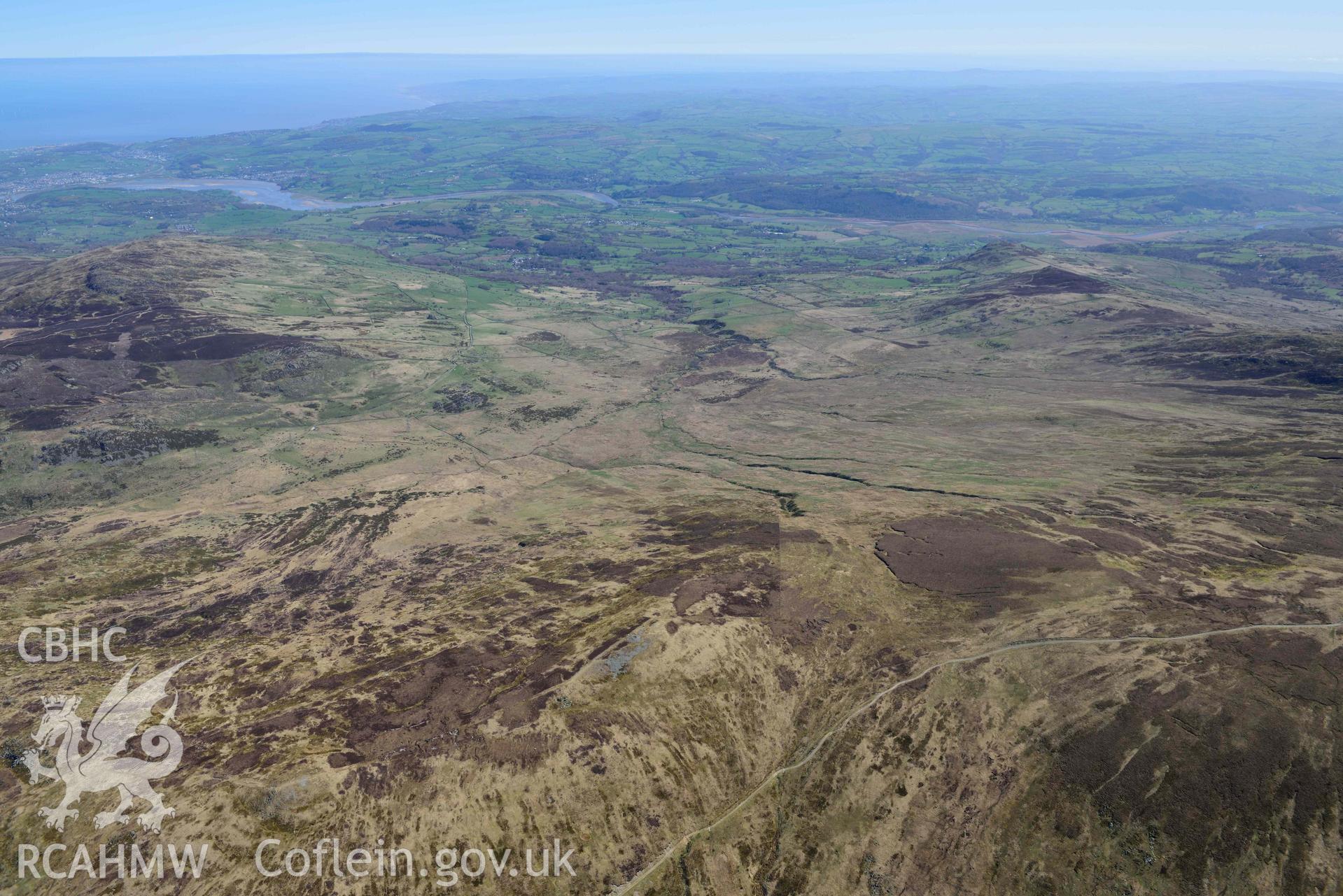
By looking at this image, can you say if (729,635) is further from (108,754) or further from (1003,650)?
(108,754)

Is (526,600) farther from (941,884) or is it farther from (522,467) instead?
(522,467)

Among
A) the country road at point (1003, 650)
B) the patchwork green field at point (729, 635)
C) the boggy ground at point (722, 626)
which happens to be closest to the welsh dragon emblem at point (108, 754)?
the patchwork green field at point (729, 635)

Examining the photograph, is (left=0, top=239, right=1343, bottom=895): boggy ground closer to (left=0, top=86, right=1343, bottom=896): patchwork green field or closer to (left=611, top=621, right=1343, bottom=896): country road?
(left=0, top=86, right=1343, bottom=896): patchwork green field

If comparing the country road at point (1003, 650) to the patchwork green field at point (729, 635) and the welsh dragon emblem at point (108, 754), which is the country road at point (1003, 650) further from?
the welsh dragon emblem at point (108, 754)

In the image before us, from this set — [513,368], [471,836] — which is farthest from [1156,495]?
[513,368]

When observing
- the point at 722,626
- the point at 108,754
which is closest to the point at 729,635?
the point at 722,626

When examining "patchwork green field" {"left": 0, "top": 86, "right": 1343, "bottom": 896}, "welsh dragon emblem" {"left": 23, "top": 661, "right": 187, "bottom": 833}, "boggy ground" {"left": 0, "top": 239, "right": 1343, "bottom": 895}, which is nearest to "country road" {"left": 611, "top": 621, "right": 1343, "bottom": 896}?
"patchwork green field" {"left": 0, "top": 86, "right": 1343, "bottom": 896}
